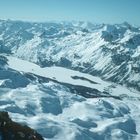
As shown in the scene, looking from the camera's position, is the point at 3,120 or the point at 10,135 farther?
the point at 3,120
